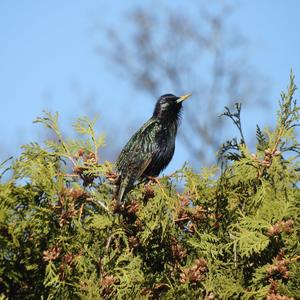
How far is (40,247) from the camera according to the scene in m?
2.49

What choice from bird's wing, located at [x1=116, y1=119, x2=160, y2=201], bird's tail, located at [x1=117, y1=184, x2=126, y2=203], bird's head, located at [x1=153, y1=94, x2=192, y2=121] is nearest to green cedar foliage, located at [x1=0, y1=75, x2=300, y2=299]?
bird's tail, located at [x1=117, y1=184, x2=126, y2=203]

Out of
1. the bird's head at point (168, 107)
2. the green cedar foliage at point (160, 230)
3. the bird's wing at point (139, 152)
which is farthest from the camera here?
the bird's head at point (168, 107)

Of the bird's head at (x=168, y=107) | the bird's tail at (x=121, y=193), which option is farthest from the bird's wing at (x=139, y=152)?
the bird's tail at (x=121, y=193)

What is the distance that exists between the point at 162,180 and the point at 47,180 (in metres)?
0.51

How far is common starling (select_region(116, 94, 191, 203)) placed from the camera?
4.86 meters

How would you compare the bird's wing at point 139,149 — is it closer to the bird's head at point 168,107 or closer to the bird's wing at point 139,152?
the bird's wing at point 139,152

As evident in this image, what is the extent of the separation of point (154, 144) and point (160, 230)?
2.84 m

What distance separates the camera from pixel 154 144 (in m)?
5.48

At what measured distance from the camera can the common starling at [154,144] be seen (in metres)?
4.86

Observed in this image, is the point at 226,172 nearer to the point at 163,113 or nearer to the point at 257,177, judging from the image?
the point at 257,177

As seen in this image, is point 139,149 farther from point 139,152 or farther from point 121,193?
point 121,193

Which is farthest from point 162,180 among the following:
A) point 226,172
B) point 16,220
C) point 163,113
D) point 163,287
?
point 163,113

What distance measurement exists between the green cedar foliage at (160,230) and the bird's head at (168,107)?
10.1 ft

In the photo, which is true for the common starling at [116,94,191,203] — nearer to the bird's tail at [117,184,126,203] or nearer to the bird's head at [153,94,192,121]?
the bird's head at [153,94,192,121]
